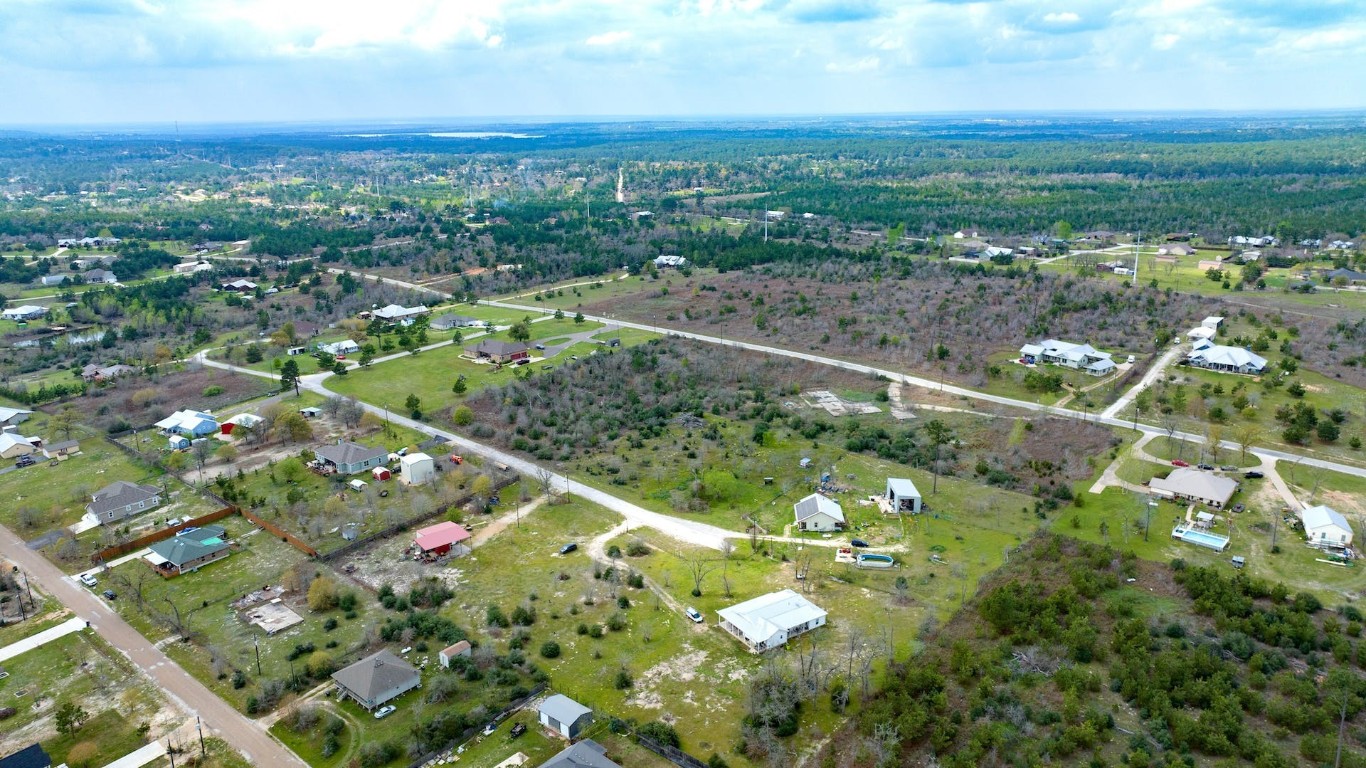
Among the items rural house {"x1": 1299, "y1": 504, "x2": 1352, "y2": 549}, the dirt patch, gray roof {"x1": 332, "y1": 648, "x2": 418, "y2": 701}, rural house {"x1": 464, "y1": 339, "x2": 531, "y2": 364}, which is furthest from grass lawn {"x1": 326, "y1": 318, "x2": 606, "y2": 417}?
rural house {"x1": 1299, "y1": 504, "x2": 1352, "y2": 549}

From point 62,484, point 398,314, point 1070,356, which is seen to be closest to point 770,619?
point 62,484

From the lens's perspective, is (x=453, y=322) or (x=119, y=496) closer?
(x=119, y=496)

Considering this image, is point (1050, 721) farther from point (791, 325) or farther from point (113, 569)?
point (791, 325)

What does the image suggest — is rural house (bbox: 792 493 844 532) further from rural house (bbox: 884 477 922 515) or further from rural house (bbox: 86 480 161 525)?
rural house (bbox: 86 480 161 525)

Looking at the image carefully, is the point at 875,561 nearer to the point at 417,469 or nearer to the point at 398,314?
the point at 417,469

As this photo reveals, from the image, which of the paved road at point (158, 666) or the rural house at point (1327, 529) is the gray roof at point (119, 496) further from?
the rural house at point (1327, 529)

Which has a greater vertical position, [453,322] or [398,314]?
[398,314]
